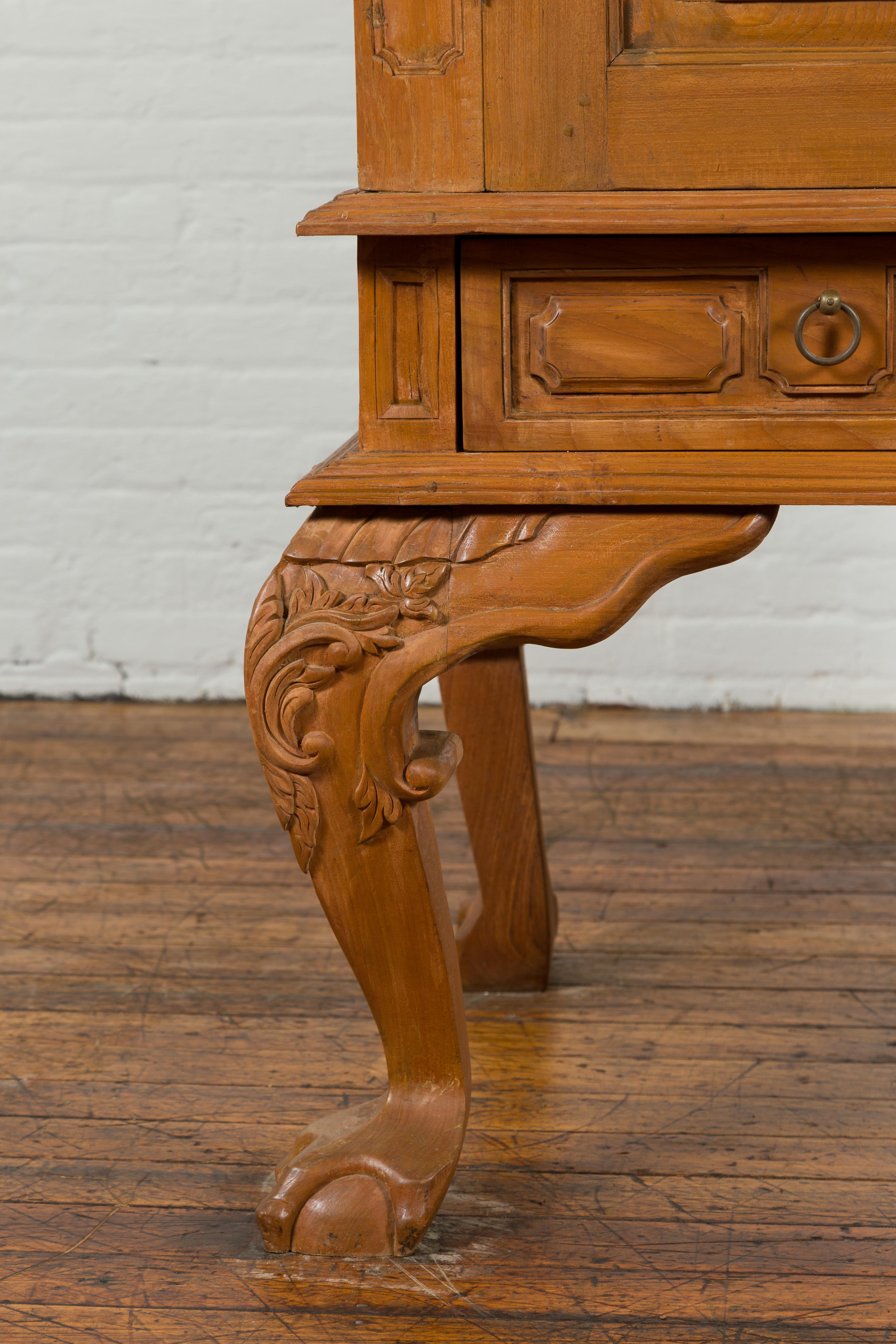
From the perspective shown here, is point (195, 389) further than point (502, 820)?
Yes

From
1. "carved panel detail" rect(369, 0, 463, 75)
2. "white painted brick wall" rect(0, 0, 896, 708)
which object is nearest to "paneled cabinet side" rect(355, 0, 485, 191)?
"carved panel detail" rect(369, 0, 463, 75)

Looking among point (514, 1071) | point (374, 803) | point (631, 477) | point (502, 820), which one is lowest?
point (514, 1071)

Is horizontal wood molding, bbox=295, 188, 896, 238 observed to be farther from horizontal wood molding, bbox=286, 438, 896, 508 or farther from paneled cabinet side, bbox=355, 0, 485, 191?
horizontal wood molding, bbox=286, 438, 896, 508

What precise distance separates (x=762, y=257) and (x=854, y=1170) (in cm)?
74

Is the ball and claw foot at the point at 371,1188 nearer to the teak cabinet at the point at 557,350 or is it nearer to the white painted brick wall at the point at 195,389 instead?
the teak cabinet at the point at 557,350

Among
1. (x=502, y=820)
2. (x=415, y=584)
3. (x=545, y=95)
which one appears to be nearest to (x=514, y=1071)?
(x=502, y=820)

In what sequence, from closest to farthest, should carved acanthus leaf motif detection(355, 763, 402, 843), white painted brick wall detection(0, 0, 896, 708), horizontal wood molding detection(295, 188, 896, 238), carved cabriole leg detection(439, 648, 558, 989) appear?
horizontal wood molding detection(295, 188, 896, 238), carved acanthus leaf motif detection(355, 763, 402, 843), carved cabriole leg detection(439, 648, 558, 989), white painted brick wall detection(0, 0, 896, 708)

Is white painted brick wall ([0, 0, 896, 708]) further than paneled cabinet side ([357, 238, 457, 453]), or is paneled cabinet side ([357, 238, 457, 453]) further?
white painted brick wall ([0, 0, 896, 708])

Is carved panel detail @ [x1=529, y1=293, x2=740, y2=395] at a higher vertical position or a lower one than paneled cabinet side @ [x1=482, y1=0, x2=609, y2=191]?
lower

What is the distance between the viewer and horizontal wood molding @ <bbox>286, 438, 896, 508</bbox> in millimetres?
932

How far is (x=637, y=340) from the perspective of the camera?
0.94 m

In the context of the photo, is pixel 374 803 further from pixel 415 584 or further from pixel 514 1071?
pixel 514 1071

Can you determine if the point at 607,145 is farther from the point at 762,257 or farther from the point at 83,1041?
the point at 83,1041

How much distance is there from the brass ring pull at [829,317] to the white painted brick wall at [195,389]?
1.68m
